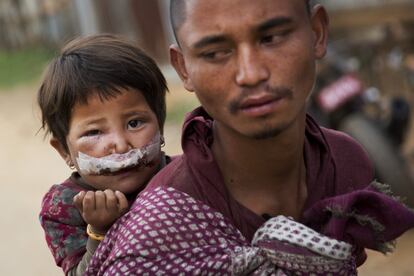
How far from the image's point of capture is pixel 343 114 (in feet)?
20.2

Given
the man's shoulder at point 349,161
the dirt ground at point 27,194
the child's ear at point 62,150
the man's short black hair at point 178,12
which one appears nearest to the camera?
the man's short black hair at point 178,12

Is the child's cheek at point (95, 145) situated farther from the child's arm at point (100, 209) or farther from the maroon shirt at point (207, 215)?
the maroon shirt at point (207, 215)

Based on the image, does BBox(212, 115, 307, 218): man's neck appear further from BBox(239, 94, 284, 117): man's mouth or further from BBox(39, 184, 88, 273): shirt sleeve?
BBox(39, 184, 88, 273): shirt sleeve

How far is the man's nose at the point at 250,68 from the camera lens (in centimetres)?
203

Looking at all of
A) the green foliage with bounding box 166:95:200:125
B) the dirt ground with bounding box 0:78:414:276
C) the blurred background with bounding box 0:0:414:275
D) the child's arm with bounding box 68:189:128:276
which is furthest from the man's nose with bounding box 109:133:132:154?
the green foliage with bounding box 166:95:200:125

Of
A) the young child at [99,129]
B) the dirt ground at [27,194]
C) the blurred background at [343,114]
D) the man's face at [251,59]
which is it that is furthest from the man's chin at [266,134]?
the dirt ground at [27,194]

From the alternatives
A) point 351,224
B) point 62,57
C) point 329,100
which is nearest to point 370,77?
point 329,100

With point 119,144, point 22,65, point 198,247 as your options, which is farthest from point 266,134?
point 22,65

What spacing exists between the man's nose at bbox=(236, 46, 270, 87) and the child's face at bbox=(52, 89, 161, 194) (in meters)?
0.73

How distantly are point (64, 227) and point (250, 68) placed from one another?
1.00 metres

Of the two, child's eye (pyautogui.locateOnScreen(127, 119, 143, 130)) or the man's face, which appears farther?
child's eye (pyautogui.locateOnScreen(127, 119, 143, 130))

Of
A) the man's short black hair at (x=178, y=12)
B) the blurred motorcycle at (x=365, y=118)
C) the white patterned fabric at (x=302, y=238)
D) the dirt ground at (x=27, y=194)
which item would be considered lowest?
the dirt ground at (x=27, y=194)

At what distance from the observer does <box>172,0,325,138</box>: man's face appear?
2.04m

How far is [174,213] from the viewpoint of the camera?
2115 mm
